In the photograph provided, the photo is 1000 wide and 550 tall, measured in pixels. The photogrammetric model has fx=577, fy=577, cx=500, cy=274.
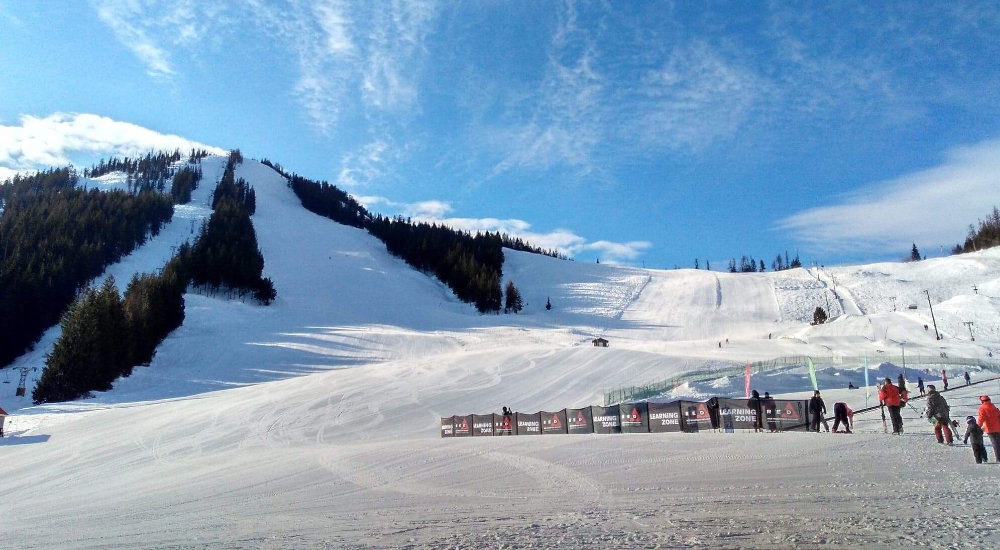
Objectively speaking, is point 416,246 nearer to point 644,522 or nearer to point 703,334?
point 703,334

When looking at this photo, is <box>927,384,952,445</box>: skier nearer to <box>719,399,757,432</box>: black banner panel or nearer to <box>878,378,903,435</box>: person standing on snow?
<box>878,378,903,435</box>: person standing on snow

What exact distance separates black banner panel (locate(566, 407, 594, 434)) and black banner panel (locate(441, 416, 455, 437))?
4.91 m

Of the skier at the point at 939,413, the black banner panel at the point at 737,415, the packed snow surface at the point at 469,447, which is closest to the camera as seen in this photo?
the packed snow surface at the point at 469,447

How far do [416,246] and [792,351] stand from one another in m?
71.8

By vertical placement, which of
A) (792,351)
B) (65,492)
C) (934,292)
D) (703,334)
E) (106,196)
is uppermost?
(106,196)

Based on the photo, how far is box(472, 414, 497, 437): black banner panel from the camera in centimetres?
2212

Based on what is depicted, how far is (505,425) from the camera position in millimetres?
21844

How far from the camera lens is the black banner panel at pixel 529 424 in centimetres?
2119

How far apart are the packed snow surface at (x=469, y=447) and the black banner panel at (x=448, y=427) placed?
26.9 inches

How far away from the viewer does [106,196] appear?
9606 cm

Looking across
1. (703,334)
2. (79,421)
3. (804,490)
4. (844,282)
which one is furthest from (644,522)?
(844,282)

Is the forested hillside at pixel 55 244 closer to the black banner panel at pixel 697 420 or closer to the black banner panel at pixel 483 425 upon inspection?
the black banner panel at pixel 483 425

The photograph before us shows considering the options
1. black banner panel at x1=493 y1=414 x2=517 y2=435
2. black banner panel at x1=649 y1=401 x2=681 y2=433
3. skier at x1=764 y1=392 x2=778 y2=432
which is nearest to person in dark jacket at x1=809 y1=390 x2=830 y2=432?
skier at x1=764 y1=392 x2=778 y2=432

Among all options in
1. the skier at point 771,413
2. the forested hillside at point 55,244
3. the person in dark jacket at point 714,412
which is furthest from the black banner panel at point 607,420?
the forested hillside at point 55,244
